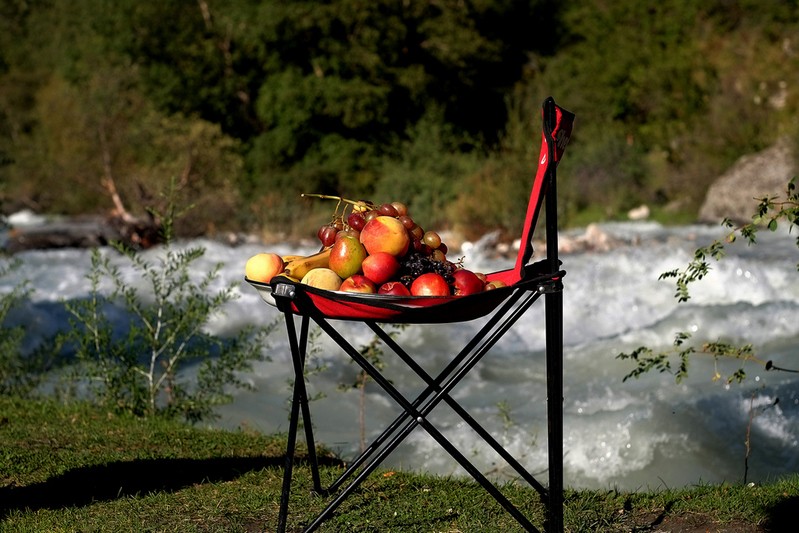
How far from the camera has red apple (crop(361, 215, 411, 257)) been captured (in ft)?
11.2

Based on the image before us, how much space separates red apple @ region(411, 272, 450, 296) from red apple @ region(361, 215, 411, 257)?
168mm

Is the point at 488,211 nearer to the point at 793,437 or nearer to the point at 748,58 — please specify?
the point at 748,58

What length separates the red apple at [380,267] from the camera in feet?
11.0

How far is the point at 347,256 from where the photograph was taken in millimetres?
3398

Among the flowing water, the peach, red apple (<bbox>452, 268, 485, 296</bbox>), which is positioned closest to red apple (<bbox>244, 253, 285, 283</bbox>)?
the peach

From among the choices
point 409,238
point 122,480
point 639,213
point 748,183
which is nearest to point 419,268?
point 409,238

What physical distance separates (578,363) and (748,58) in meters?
15.0

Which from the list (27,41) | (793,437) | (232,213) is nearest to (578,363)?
(793,437)

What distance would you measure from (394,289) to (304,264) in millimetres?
417

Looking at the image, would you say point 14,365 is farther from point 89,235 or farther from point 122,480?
point 89,235

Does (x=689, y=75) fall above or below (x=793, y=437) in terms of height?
above

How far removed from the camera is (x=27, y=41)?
127 ft

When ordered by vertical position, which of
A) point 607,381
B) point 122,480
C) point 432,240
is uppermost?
point 607,381

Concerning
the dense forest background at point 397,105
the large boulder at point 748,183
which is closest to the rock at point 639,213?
the dense forest background at point 397,105
